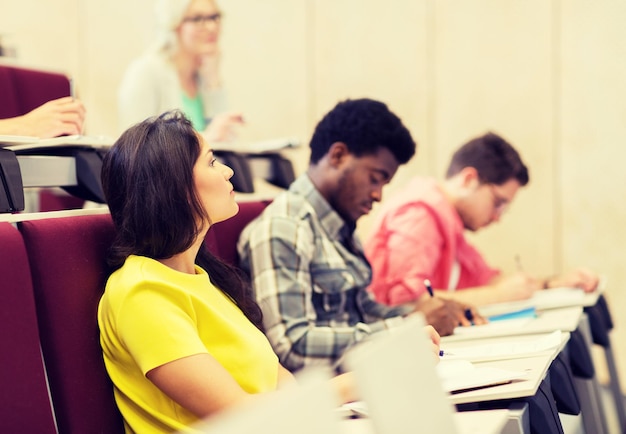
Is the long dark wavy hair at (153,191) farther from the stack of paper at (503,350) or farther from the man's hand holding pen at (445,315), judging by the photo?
the man's hand holding pen at (445,315)

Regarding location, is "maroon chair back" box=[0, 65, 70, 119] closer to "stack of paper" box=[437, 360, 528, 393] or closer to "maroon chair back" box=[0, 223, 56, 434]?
"maroon chair back" box=[0, 223, 56, 434]

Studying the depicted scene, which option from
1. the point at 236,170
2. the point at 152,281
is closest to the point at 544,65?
the point at 236,170

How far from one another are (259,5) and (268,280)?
275cm

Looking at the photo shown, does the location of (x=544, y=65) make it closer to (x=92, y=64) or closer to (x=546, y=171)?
(x=546, y=171)

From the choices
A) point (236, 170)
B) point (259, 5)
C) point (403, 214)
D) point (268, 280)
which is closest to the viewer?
point (268, 280)

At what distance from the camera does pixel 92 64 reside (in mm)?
4562

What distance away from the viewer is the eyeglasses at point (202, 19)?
3.20 m

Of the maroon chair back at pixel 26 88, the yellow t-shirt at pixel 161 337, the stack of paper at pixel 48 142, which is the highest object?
the maroon chair back at pixel 26 88

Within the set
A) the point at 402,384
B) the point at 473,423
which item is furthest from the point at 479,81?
the point at 402,384

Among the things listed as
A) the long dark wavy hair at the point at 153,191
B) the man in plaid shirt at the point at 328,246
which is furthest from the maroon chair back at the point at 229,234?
the long dark wavy hair at the point at 153,191

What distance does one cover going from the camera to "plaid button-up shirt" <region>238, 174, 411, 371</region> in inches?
71.4

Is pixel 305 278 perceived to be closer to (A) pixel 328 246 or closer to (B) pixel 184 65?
(A) pixel 328 246

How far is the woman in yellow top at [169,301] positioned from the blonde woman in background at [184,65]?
5.04 feet

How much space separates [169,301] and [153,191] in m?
0.19
